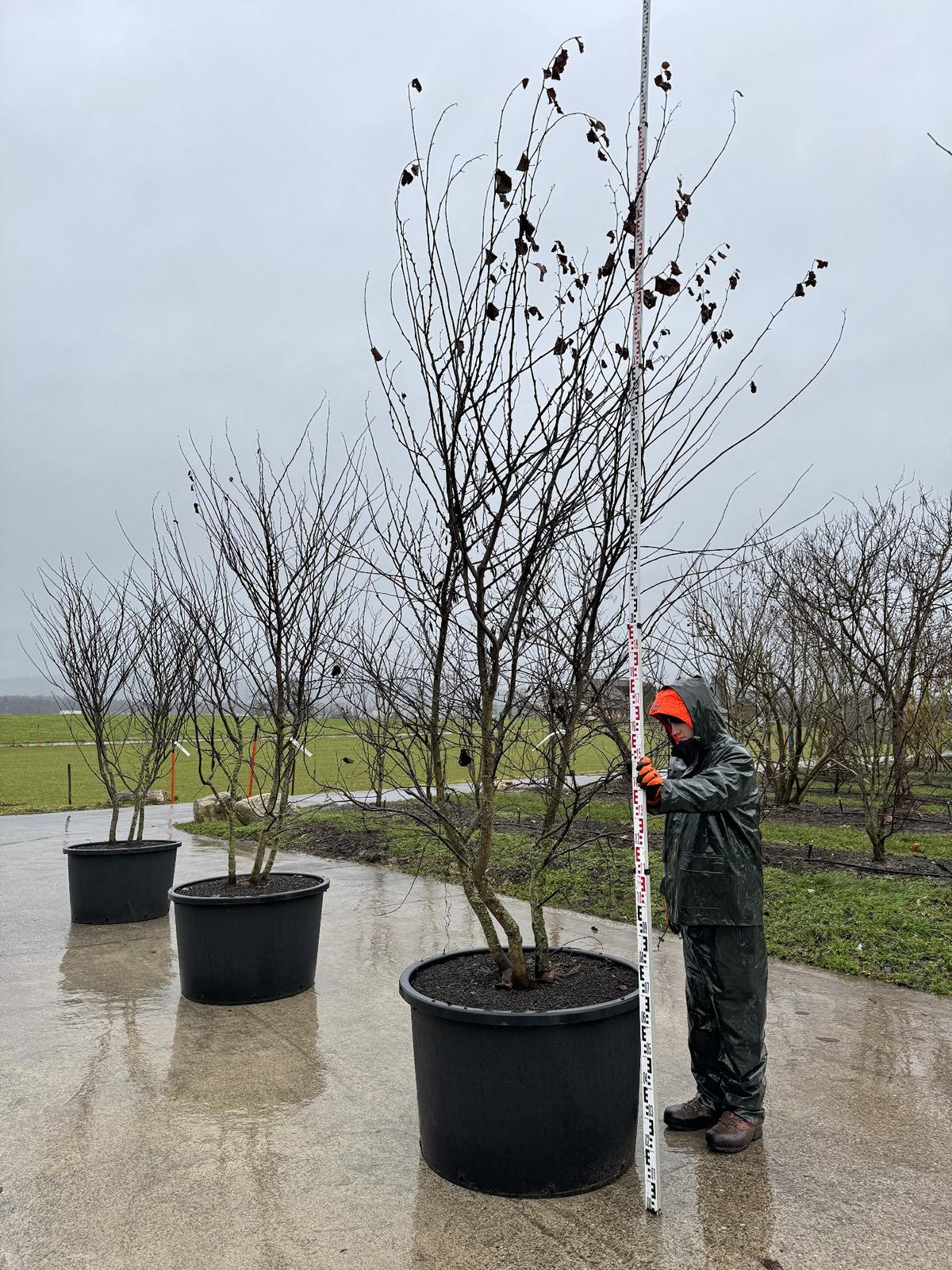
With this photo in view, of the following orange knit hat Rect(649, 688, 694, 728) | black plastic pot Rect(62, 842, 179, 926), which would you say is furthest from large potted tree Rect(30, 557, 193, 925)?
orange knit hat Rect(649, 688, 694, 728)

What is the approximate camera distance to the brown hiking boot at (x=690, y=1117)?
3686 mm

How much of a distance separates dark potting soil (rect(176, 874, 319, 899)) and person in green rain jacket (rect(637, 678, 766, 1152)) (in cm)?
276

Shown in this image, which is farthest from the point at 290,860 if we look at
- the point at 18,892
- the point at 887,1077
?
the point at 887,1077

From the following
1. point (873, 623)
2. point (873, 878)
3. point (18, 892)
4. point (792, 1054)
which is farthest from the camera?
point (873, 623)

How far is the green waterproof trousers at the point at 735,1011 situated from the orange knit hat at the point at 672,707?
781 mm

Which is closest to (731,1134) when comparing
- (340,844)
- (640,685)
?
(640,685)

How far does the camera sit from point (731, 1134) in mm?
3496

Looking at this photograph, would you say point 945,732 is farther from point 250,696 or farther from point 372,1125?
point 372,1125

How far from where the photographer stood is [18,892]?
Answer: 920 centimetres

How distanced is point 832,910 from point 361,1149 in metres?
4.48

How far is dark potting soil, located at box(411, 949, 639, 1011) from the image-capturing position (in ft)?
11.5

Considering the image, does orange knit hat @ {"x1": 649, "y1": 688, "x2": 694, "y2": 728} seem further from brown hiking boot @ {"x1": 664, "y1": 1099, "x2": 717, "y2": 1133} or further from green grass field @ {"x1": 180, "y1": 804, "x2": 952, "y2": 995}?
brown hiking boot @ {"x1": 664, "y1": 1099, "x2": 717, "y2": 1133}

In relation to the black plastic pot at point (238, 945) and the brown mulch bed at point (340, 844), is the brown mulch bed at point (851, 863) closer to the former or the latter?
the brown mulch bed at point (340, 844)

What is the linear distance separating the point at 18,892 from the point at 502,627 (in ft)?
24.4
